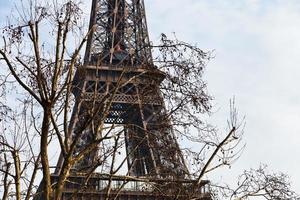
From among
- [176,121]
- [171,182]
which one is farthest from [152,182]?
[176,121]

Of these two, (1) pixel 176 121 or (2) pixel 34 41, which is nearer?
(2) pixel 34 41

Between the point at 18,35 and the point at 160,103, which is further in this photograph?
the point at 160,103

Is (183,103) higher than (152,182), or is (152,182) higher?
(183,103)

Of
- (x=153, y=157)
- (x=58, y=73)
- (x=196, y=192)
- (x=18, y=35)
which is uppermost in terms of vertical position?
(x=18, y=35)

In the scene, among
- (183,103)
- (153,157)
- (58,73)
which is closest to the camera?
(58,73)

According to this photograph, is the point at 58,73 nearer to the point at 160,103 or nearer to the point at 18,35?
the point at 18,35

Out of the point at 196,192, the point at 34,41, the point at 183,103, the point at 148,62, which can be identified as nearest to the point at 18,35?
the point at 34,41

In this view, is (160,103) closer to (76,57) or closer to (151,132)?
(151,132)

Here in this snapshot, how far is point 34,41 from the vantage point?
9172 mm

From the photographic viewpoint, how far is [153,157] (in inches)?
413

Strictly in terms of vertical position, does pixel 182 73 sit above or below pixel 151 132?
above

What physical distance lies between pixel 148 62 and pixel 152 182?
203 centimetres

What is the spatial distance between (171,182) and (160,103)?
1490 millimetres

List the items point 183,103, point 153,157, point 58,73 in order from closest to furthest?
point 58,73 < point 183,103 < point 153,157
